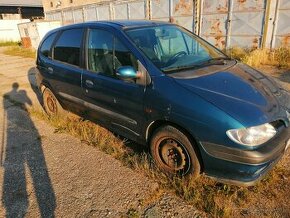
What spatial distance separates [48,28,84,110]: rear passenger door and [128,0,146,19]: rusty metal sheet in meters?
9.44

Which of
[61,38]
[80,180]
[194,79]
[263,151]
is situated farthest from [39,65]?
[263,151]

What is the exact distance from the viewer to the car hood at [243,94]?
99.4 inches

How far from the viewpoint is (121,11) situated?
1455cm

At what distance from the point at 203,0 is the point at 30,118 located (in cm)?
863

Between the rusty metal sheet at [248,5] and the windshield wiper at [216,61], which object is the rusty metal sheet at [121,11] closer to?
the rusty metal sheet at [248,5]

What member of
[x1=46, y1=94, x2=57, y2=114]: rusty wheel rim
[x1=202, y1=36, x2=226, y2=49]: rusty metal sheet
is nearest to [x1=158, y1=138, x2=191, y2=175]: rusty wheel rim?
[x1=46, y1=94, x2=57, y2=114]: rusty wheel rim

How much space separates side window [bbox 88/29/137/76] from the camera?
11.0 feet

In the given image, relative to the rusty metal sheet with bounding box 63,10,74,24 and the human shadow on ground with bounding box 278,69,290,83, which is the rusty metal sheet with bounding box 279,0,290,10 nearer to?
the human shadow on ground with bounding box 278,69,290,83

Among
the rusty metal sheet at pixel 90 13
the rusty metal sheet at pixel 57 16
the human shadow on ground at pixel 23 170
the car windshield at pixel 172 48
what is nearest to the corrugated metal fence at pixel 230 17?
the rusty metal sheet at pixel 90 13

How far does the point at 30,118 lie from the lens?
5.40m

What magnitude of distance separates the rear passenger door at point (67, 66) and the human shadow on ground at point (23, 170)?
88 cm

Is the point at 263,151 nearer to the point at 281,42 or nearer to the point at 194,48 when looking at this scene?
the point at 194,48

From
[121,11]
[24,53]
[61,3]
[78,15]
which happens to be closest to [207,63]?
[121,11]

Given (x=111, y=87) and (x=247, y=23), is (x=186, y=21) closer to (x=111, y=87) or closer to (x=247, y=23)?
(x=247, y=23)
